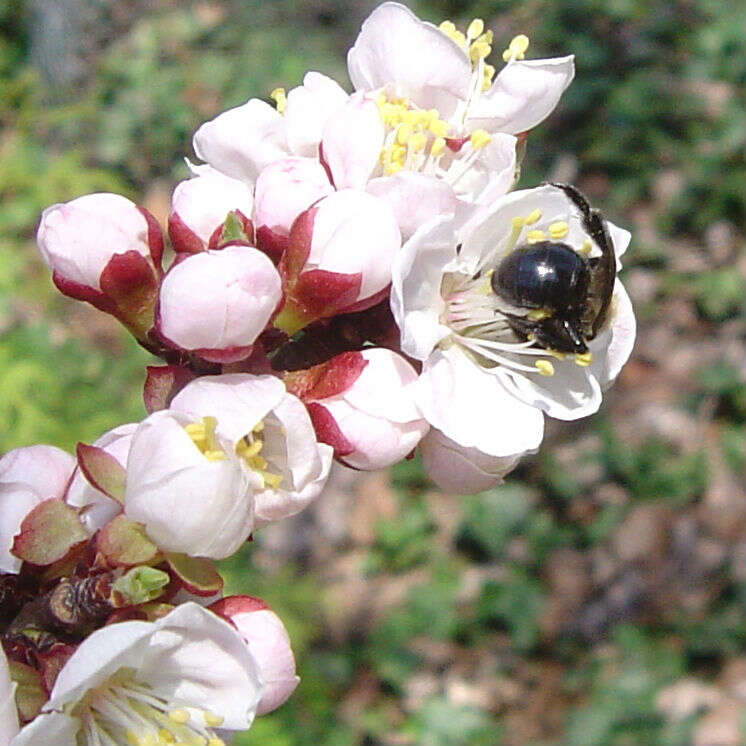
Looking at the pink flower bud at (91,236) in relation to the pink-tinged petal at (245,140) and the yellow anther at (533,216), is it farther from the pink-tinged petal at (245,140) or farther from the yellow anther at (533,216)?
the yellow anther at (533,216)

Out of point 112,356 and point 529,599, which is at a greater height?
point 112,356

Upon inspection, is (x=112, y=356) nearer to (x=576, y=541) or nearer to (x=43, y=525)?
(x=576, y=541)

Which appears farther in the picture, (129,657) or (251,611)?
(251,611)

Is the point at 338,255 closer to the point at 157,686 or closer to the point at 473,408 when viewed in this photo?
the point at 473,408

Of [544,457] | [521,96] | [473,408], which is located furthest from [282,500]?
[544,457]

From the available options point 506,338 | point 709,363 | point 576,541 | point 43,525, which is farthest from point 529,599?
point 43,525

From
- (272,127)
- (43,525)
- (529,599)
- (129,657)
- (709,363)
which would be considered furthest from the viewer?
(709,363)

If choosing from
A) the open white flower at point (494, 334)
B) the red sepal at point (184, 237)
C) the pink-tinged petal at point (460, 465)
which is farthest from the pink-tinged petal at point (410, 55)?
the pink-tinged petal at point (460, 465)
